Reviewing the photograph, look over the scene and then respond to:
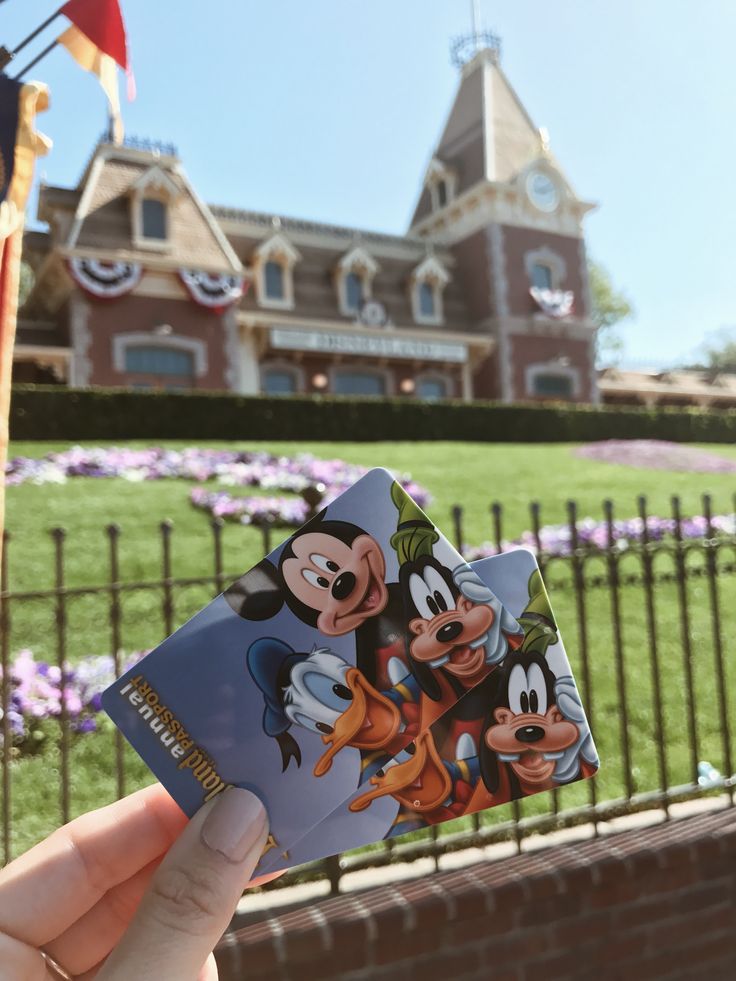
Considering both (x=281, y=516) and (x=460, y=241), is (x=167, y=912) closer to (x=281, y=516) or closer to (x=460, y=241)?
(x=281, y=516)

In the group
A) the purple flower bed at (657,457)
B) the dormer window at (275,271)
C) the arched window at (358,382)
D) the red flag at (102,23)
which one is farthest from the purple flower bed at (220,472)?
the dormer window at (275,271)

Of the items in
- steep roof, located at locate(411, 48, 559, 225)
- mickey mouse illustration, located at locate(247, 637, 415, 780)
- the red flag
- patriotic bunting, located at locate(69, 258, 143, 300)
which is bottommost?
mickey mouse illustration, located at locate(247, 637, 415, 780)

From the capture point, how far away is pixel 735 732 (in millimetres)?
4512

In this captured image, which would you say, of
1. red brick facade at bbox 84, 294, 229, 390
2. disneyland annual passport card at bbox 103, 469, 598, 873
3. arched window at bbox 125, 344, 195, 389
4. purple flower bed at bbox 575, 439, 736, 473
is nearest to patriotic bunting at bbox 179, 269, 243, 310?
red brick facade at bbox 84, 294, 229, 390

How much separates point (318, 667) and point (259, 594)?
0.17 metres

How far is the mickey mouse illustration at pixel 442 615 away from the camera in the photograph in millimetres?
1292

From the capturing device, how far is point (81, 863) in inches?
55.9

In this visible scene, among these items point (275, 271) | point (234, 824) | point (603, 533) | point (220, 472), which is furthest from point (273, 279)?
point (234, 824)

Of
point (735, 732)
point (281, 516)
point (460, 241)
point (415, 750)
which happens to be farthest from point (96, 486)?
point (460, 241)

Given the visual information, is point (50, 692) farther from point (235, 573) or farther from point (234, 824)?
point (234, 824)

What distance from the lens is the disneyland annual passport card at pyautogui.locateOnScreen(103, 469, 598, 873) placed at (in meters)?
1.28

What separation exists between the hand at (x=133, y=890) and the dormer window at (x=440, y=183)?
27.8m

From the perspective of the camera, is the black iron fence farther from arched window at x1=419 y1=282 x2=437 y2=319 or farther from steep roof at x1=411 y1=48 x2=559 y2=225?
steep roof at x1=411 y1=48 x2=559 y2=225

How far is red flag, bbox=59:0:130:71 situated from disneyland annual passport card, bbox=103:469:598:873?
4.06ft
